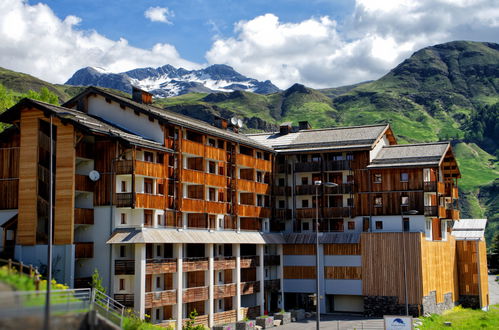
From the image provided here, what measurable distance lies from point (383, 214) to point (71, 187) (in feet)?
128

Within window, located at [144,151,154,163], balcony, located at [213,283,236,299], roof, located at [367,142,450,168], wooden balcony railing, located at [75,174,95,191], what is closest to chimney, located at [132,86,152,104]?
window, located at [144,151,154,163]

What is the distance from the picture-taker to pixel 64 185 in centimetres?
5719

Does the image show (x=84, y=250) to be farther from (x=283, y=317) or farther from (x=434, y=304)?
(x=434, y=304)

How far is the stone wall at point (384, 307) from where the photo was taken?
245 feet

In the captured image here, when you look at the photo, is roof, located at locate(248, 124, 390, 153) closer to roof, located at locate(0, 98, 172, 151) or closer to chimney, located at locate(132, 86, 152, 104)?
chimney, located at locate(132, 86, 152, 104)

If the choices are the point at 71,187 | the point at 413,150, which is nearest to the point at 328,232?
the point at 413,150

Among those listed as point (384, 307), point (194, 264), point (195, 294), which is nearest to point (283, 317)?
point (384, 307)

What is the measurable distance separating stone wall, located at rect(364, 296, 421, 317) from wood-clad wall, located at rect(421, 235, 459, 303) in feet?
7.94

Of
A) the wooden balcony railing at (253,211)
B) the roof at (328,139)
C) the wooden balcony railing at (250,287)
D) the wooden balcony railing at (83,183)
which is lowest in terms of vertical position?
the wooden balcony railing at (250,287)

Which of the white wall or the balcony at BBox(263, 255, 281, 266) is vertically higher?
the white wall

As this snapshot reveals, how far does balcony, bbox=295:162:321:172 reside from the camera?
277 ft

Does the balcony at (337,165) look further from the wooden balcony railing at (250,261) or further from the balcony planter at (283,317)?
the balcony planter at (283,317)

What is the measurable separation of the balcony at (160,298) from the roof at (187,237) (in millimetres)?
4517

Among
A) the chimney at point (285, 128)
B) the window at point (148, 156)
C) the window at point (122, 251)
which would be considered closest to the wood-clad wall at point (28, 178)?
the window at point (122, 251)
